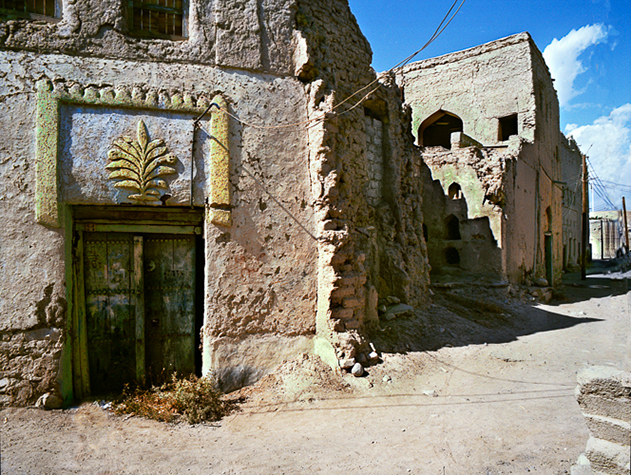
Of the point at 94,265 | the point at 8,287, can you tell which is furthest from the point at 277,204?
the point at 8,287

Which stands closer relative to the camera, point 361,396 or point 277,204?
point 361,396

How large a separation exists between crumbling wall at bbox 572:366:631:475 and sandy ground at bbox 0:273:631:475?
0.59m

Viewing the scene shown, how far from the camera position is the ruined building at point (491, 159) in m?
12.0

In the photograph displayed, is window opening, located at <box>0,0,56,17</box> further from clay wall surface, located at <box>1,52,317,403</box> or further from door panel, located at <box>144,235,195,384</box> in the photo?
door panel, located at <box>144,235,195,384</box>

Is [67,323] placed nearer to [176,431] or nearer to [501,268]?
[176,431]

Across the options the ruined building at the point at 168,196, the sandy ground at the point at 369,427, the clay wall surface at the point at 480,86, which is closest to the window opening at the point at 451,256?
the sandy ground at the point at 369,427

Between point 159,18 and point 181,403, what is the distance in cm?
498

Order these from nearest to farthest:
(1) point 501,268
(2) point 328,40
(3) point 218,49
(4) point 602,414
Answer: (4) point 602,414
(3) point 218,49
(2) point 328,40
(1) point 501,268

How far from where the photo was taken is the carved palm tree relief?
4.91m

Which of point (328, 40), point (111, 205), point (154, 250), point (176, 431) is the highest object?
point (328, 40)

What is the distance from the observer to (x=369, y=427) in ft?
13.9

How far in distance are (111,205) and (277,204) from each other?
2081 mm

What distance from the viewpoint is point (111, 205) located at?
501cm

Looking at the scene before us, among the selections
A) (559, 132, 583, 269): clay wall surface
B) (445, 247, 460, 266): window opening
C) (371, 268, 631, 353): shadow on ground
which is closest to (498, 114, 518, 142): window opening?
A: (559, 132, 583, 269): clay wall surface
